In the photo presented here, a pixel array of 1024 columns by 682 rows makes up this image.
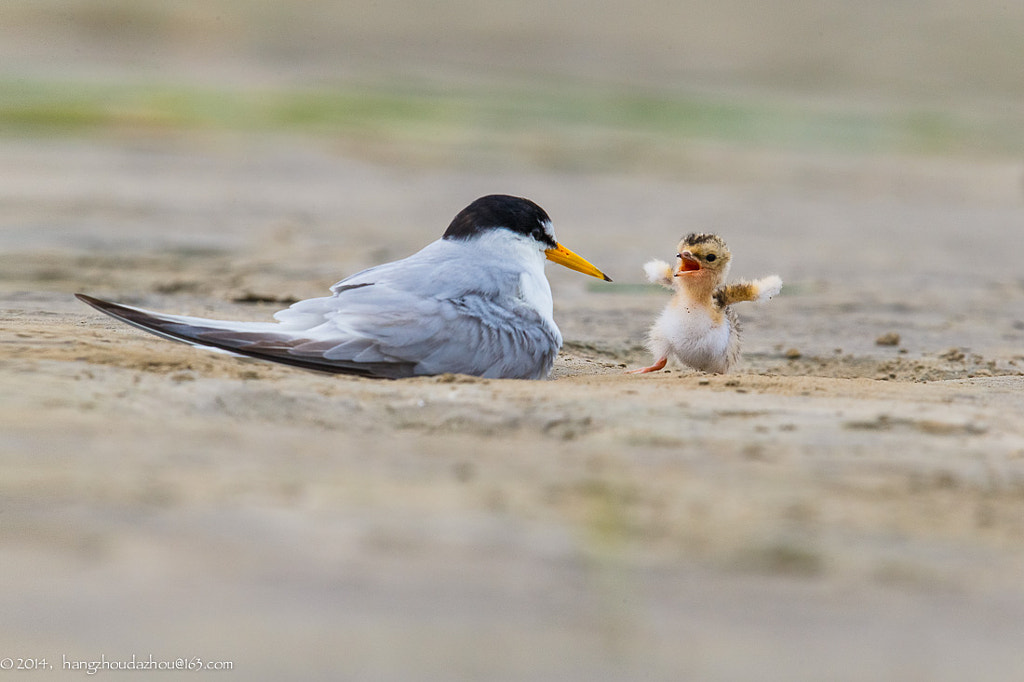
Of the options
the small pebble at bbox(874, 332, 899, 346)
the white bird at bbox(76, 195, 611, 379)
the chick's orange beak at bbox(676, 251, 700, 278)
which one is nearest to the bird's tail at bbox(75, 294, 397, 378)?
the white bird at bbox(76, 195, 611, 379)

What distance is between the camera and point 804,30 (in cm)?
2052

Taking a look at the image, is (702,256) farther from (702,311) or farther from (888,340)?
(888,340)

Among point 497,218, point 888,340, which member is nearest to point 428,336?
point 497,218

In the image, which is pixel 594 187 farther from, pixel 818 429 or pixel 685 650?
pixel 685 650

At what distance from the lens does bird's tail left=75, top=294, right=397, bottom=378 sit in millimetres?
3896

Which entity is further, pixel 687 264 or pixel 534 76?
pixel 534 76

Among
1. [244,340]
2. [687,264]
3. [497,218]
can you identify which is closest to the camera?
[244,340]

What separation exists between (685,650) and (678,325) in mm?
2674

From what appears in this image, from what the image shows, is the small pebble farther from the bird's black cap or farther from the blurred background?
the blurred background

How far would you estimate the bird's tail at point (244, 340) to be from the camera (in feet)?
12.8

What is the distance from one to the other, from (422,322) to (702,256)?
1.42 m

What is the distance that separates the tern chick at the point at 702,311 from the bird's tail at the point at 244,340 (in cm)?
143

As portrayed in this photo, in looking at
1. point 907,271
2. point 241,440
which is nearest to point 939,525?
point 241,440

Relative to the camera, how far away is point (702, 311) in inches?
192
